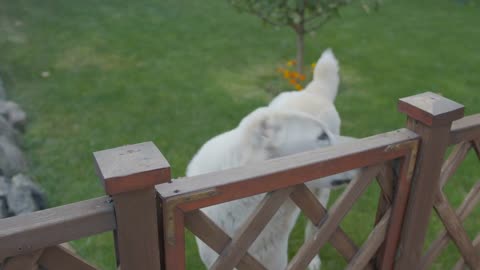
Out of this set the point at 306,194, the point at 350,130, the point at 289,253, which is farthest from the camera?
the point at 350,130

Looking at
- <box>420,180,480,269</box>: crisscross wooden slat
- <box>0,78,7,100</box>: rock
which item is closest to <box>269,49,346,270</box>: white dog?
<box>420,180,480,269</box>: crisscross wooden slat

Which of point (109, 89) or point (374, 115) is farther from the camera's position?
point (109, 89)

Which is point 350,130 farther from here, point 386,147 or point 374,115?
point 386,147

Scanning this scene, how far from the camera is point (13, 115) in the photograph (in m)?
4.96

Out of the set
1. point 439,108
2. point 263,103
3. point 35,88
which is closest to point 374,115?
point 263,103

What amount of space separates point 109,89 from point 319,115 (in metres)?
3.56

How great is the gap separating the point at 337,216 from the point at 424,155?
16.2 inches

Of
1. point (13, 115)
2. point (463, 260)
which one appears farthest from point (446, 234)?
point (13, 115)

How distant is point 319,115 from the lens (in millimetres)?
3078

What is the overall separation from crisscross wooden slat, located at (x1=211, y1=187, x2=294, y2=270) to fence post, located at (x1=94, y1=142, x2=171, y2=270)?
9.6 inches

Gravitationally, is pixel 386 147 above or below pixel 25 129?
above

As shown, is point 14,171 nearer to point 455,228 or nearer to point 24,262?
point 24,262

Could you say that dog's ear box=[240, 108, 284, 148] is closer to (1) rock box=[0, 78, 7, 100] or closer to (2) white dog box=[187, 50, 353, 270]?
(2) white dog box=[187, 50, 353, 270]

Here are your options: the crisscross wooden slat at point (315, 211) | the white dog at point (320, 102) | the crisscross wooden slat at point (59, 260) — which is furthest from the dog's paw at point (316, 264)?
the crisscross wooden slat at point (59, 260)
